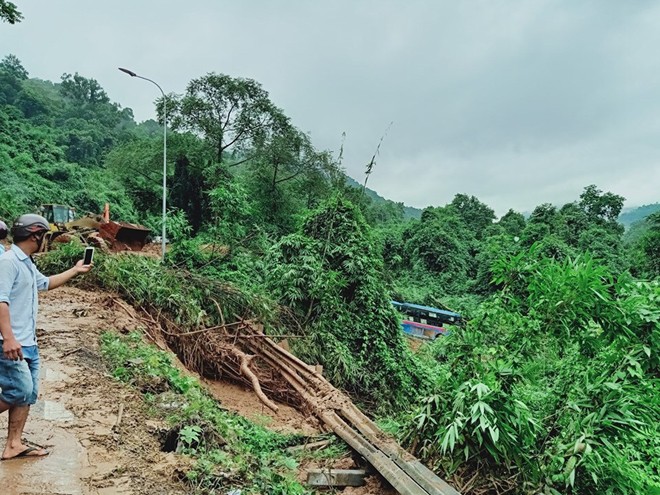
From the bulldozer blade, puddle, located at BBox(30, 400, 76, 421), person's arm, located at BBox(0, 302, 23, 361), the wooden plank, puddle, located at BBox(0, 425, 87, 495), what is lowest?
the wooden plank

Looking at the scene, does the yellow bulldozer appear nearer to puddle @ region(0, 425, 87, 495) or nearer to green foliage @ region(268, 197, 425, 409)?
green foliage @ region(268, 197, 425, 409)

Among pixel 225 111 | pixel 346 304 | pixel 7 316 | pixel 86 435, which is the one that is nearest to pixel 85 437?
pixel 86 435

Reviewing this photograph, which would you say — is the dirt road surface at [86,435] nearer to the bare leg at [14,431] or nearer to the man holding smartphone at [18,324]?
the bare leg at [14,431]

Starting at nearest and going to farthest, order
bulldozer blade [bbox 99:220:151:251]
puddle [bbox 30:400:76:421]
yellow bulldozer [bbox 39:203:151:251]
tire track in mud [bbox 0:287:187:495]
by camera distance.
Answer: tire track in mud [bbox 0:287:187:495] < puddle [bbox 30:400:76:421] < yellow bulldozer [bbox 39:203:151:251] < bulldozer blade [bbox 99:220:151:251]

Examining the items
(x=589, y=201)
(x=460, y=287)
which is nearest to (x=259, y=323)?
(x=460, y=287)

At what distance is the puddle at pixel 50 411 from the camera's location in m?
3.74

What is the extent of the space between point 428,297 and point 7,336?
75.5 feet

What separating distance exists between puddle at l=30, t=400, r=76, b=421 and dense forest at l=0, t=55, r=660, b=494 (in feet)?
10.5

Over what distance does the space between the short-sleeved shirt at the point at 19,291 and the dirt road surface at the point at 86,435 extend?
0.91m

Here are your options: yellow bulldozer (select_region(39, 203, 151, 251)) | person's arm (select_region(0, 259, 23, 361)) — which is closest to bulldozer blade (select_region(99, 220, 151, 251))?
yellow bulldozer (select_region(39, 203, 151, 251))

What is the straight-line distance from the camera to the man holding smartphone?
8.63 feet

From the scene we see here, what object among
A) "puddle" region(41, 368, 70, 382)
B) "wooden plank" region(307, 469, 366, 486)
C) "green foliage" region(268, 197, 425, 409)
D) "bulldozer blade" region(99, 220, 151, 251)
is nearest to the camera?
"wooden plank" region(307, 469, 366, 486)

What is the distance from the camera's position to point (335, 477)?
4.27 meters

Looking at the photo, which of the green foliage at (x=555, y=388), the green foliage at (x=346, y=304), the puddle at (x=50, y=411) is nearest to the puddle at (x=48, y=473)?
the puddle at (x=50, y=411)
